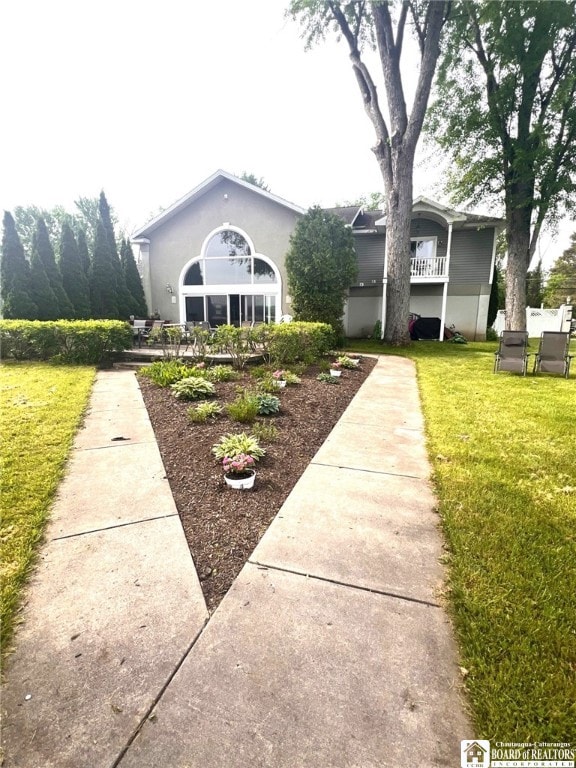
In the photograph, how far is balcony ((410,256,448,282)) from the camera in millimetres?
17062

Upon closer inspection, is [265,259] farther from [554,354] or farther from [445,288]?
[554,354]

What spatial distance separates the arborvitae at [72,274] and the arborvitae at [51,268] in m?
0.60

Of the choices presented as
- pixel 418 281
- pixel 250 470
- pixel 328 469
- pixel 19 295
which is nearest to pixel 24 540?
pixel 250 470

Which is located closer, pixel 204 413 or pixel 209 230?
pixel 204 413

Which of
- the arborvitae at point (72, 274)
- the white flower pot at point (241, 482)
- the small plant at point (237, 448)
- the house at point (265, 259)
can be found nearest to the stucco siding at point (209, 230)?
the house at point (265, 259)

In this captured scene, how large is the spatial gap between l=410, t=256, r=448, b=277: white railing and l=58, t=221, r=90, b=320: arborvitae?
15.4 meters

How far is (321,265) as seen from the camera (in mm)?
13859

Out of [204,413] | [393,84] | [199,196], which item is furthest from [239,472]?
[199,196]

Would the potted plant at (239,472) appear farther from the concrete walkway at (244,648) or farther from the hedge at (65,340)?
the hedge at (65,340)

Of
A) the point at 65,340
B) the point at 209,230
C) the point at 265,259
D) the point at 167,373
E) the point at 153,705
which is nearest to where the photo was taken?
the point at 153,705

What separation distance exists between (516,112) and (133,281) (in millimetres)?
18655

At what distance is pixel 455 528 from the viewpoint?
2.78 meters

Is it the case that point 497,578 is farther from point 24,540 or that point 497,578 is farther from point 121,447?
point 121,447

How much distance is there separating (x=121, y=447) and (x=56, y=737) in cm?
321
